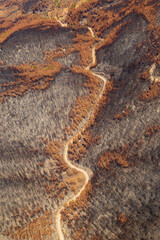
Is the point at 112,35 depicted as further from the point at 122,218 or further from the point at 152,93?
the point at 122,218

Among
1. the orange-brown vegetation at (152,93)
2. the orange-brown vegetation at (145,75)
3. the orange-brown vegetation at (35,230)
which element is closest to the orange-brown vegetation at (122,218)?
the orange-brown vegetation at (35,230)

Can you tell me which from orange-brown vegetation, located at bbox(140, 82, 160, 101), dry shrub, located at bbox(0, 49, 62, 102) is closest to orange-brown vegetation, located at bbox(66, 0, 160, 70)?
orange-brown vegetation, located at bbox(140, 82, 160, 101)

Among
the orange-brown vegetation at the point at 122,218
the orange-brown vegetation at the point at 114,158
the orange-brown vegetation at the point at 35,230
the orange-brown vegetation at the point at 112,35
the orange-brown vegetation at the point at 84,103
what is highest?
the orange-brown vegetation at the point at 112,35

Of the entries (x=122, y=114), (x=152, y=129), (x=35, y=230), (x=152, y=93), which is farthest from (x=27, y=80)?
(x=35, y=230)

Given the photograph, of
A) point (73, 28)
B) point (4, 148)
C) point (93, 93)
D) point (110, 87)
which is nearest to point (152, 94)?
point (110, 87)

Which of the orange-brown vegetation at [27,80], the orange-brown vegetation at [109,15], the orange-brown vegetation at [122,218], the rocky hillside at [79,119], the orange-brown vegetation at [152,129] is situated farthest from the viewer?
the orange-brown vegetation at [27,80]

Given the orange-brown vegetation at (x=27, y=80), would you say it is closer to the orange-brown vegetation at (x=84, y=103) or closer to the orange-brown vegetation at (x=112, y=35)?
the orange-brown vegetation at (x=84, y=103)

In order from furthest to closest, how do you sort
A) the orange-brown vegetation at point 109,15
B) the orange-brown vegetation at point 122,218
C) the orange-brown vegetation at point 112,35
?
the orange-brown vegetation at point 112,35 → the orange-brown vegetation at point 109,15 → the orange-brown vegetation at point 122,218

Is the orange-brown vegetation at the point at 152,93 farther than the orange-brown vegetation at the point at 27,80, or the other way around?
the orange-brown vegetation at the point at 27,80
